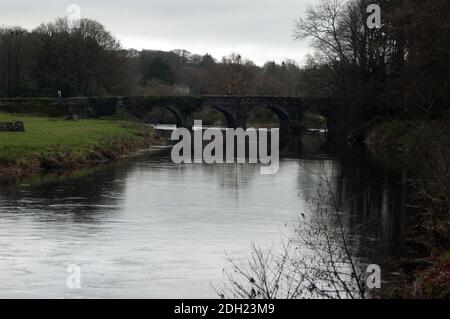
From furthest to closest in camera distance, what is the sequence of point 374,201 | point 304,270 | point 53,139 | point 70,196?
1. point 53,139
2. point 70,196
3. point 374,201
4. point 304,270

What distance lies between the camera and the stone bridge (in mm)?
81062

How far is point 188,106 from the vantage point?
91.4 meters

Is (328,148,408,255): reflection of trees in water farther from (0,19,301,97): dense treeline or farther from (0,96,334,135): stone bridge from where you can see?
(0,19,301,97): dense treeline

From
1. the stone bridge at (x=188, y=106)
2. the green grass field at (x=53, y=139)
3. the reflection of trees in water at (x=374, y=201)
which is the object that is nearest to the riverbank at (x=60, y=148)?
the green grass field at (x=53, y=139)

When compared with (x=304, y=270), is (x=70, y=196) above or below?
above

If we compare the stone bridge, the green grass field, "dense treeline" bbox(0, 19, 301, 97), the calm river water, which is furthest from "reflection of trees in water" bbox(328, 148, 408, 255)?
"dense treeline" bbox(0, 19, 301, 97)

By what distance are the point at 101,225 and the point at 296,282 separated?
9377 mm

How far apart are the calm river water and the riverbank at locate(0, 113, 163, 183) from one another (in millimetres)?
2372

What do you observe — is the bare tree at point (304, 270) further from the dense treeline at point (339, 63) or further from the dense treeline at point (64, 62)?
the dense treeline at point (64, 62)

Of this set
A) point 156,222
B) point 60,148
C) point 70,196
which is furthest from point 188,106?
point 156,222

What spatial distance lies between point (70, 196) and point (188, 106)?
60.5 meters

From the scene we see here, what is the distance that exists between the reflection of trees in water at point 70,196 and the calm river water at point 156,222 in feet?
0.14

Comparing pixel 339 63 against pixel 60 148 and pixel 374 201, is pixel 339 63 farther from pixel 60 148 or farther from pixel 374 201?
pixel 374 201
